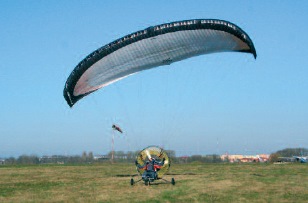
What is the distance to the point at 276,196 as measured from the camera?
53.7 ft

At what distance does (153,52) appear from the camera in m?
18.7

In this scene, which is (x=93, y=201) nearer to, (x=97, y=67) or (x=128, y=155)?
(x=97, y=67)

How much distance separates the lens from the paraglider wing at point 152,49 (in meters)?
17.2

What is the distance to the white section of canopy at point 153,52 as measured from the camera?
1772 centimetres

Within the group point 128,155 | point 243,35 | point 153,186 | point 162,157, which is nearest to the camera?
point 243,35

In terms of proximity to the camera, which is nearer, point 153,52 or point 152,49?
point 152,49

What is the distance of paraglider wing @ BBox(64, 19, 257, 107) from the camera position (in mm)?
17156

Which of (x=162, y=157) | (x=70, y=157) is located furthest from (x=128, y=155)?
(x=162, y=157)

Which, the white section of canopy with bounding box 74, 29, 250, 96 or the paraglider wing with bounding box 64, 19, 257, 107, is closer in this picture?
the paraglider wing with bounding box 64, 19, 257, 107

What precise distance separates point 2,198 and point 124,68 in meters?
8.80

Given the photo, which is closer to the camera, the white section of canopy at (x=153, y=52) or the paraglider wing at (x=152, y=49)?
the paraglider wing at (x=152, y=49)

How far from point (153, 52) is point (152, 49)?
31 cm

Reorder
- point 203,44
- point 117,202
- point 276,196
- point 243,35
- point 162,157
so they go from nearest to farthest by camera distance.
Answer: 1. point 117,202
2. point 276,196
3. point 243,35
4. point 203,44
5. point 162,157

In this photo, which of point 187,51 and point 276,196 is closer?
point 276,196
